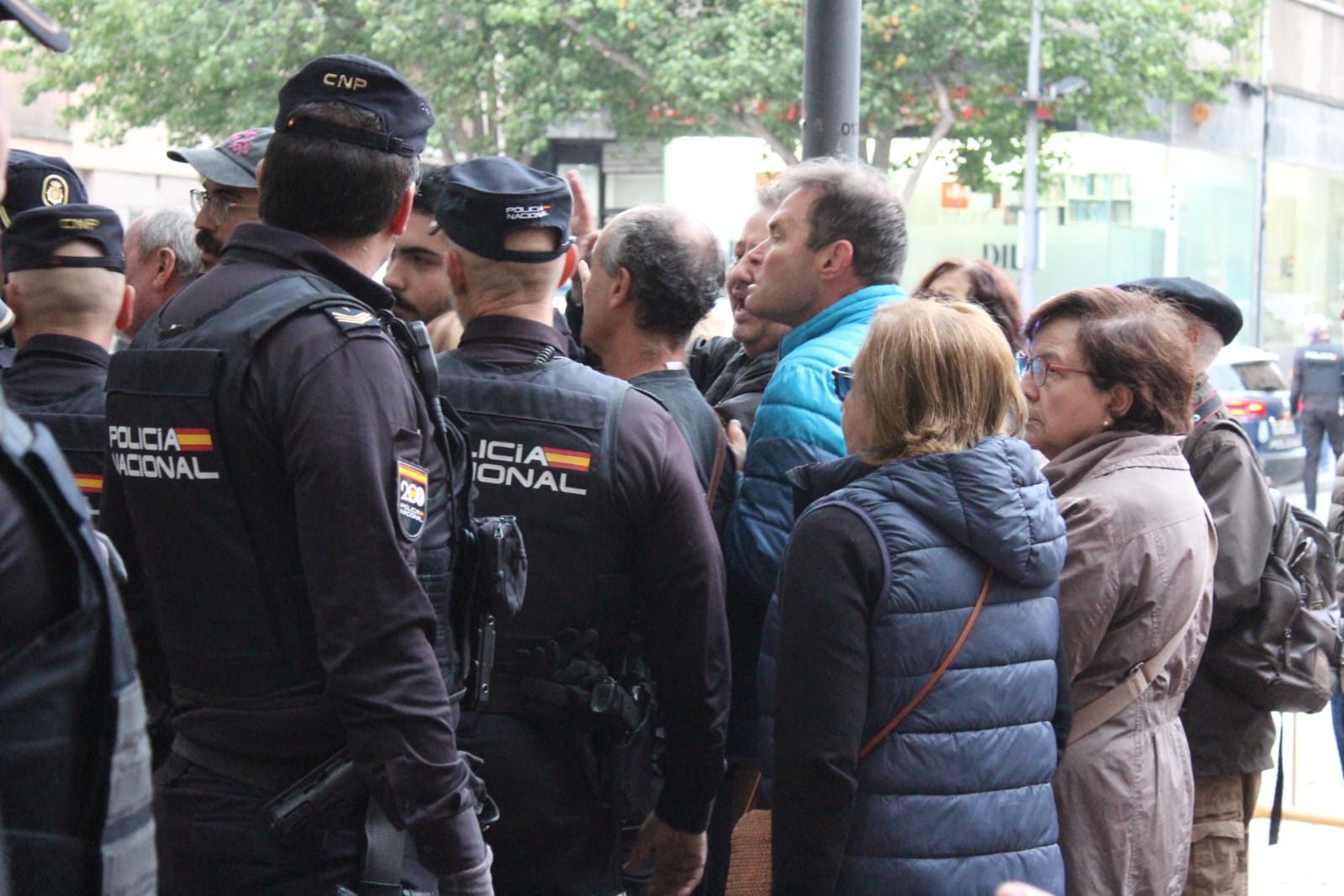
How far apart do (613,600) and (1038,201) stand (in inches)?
997

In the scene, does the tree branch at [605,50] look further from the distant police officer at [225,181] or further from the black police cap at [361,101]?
the black police cap at [361,101]

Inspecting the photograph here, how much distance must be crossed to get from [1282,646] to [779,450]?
1420mm

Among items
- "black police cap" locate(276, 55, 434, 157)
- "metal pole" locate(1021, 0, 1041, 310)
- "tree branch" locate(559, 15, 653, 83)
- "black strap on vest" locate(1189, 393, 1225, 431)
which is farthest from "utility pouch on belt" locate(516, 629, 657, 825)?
"tree branch" locate(559, 15, 653, 83)

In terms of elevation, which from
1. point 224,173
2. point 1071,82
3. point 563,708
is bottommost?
point 563,708

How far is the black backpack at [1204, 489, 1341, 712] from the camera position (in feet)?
12.4

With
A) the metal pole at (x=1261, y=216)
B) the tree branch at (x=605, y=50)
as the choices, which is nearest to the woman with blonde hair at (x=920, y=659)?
the tree branch at (x=605, y=50)

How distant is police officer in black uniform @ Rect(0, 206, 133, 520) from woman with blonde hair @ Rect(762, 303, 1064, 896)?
5.70ft

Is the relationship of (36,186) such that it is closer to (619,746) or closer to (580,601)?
(580,601)

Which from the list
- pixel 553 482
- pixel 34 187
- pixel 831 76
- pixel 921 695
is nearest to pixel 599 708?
pixel 553 482

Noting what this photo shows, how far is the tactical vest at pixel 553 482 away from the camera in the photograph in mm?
2939

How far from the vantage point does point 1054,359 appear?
11.6 feet

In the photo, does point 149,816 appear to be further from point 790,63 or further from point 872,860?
point 790,63

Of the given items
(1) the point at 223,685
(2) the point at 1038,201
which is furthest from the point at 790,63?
(1) the point at 223,685

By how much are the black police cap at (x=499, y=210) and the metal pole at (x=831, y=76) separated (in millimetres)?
2002
